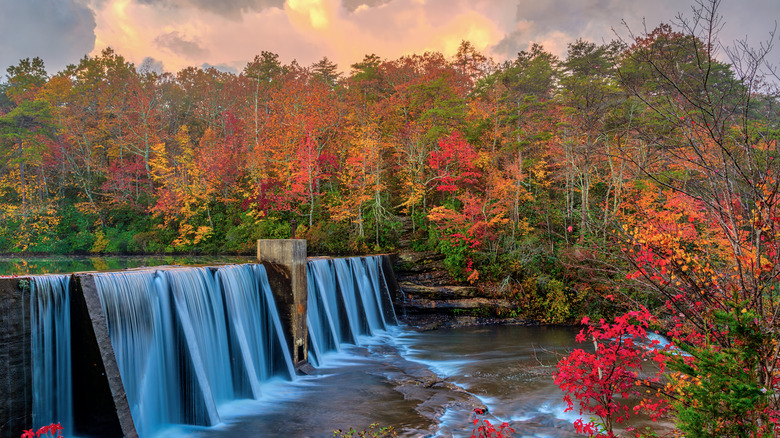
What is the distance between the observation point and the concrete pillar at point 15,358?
5.40 meters

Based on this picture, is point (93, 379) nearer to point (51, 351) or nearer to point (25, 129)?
point (51, 351)

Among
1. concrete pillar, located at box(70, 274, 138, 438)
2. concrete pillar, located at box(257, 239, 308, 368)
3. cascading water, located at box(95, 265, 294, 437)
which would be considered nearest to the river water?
cascading water, located at box(95, 265, 294, 437)

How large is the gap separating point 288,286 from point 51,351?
5965 mm

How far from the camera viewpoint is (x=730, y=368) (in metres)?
3.31

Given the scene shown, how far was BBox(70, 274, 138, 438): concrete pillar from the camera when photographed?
19.9 ft

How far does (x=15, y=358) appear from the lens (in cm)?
557

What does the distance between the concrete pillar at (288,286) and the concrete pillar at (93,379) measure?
18.0 feet

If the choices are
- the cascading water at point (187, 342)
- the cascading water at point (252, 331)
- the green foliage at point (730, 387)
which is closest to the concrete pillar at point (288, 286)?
the cascading water at point (252, 331)

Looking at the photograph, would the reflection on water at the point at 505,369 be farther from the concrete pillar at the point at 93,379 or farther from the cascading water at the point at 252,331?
the concrete pillar at the point at 93,379

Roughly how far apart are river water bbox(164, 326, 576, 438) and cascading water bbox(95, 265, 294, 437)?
0.44 metres

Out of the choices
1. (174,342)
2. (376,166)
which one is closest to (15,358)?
(174,342)

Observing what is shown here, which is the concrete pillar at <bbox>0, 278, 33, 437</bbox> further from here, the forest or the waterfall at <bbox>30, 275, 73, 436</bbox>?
the forest

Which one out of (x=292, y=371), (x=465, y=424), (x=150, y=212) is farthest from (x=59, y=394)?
(x=150, y=212)

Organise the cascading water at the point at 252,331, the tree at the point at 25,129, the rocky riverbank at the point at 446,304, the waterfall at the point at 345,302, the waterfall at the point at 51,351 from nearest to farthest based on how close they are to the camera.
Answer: the waterfall at the point at 51,351
the cascading water at the point at 252,331
the waterfall at the point at 345,302
the rocky riverbank at the point at 446,304
the tree at the point at 25,129
